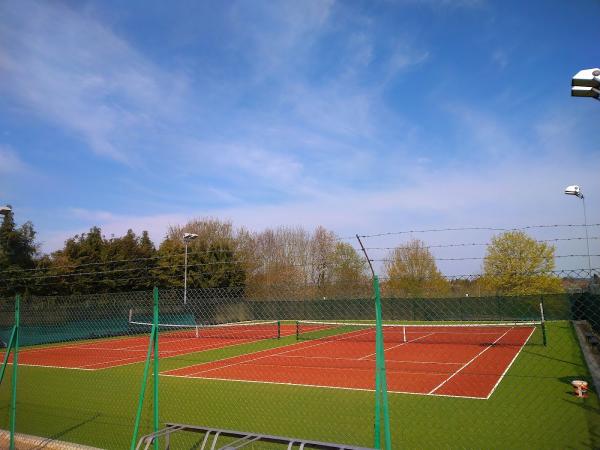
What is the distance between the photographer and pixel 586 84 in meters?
4.87

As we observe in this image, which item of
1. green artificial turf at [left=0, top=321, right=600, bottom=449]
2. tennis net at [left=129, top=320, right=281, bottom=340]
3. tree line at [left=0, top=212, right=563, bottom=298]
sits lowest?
tennis net at [left=129, top=320, right=281, bottom=340]

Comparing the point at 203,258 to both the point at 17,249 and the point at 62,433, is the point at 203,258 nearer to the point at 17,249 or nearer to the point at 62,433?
the point at 17,249

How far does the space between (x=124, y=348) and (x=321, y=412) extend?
51.1 ft

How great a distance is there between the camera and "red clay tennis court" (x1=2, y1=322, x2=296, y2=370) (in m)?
16.6

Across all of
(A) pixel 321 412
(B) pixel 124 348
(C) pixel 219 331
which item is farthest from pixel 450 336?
(A) pixel 321 412

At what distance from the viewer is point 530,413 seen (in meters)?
7.90

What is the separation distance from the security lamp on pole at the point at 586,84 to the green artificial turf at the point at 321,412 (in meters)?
4.62

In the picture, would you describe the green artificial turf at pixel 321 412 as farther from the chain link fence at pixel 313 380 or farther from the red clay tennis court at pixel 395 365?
the red clay tennis court at pixel 395 365

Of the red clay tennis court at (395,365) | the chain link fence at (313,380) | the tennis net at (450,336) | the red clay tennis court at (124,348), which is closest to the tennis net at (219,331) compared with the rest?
the red clay tennis court at (124,348)

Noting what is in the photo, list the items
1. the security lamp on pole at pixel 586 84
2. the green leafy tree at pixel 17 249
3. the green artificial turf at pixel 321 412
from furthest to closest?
1. the green leafy tree at pixel 17 249
2. the green artificial turf at pixel 321 412
3. the security lamp on pole at pixel 586 84

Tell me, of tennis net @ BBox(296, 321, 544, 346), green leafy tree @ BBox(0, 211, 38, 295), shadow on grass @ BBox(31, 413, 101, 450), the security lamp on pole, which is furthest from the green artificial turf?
green leafy tree @ BBox(0, 211, 38, 295)

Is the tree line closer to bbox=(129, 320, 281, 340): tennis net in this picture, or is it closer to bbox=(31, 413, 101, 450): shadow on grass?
bbox=(129, 320, 281, 340): tennis net

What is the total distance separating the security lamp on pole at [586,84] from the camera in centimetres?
481

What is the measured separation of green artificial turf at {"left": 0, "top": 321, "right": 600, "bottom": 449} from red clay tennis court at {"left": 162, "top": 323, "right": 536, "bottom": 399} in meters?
0.66
